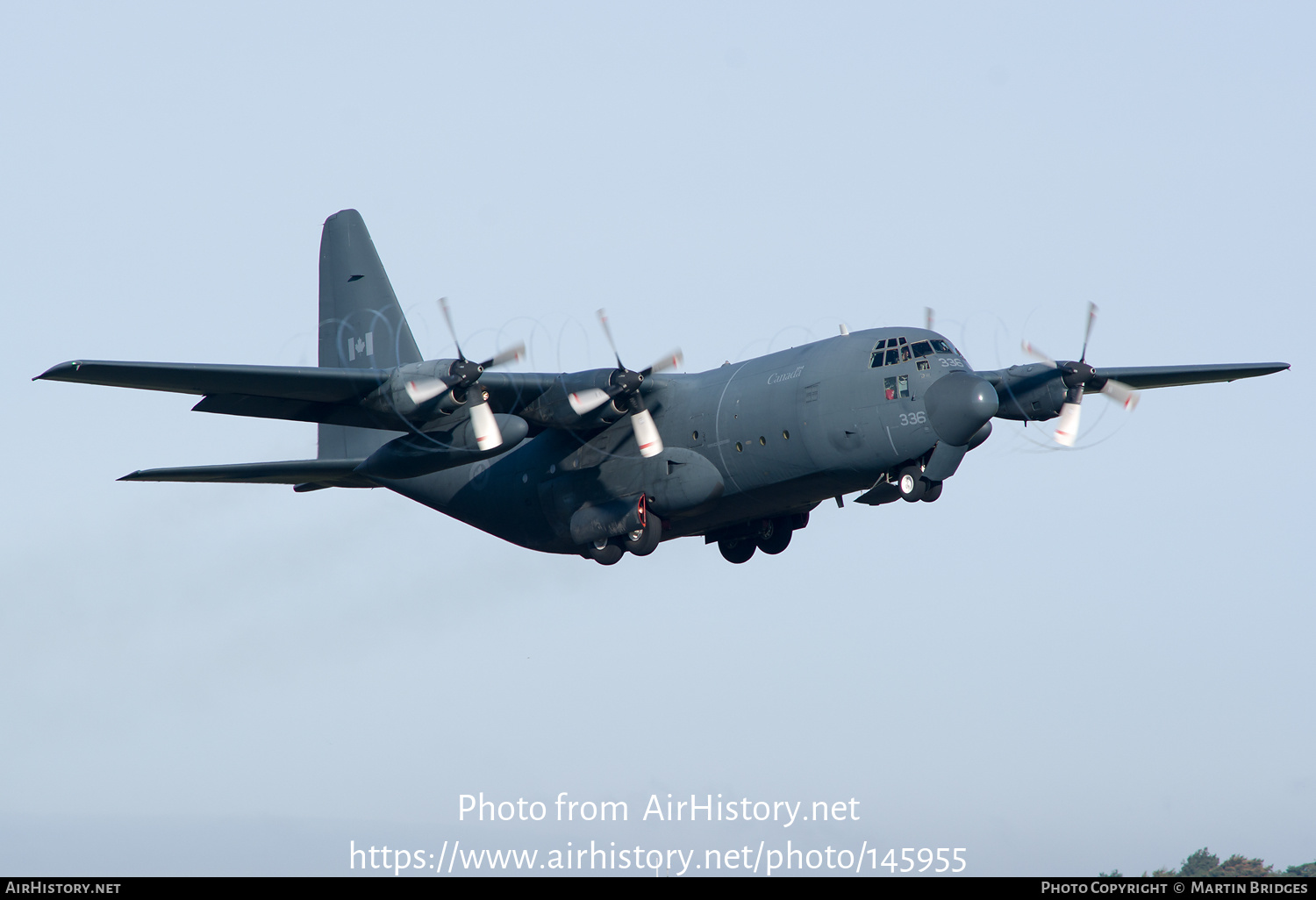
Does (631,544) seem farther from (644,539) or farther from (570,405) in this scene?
(570,405)

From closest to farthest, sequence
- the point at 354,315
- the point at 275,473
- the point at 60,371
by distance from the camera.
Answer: the point at 60,371
the point at 275,473
the point at 354,315

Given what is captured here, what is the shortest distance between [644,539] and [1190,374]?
41.4 ft

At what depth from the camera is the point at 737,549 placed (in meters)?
30.2

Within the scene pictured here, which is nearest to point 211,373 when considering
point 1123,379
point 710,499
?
point 710,499

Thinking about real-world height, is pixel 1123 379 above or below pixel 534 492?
above

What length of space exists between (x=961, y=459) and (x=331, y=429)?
1528 cm

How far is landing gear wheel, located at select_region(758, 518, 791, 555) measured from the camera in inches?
A: 1168

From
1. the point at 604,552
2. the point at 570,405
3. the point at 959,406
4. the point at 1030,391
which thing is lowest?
the point at 604,552

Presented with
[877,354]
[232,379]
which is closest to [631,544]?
[877,354]

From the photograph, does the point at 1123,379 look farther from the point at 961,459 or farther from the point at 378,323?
the point at 378,323

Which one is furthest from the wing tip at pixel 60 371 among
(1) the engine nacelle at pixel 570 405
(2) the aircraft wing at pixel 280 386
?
(1) the engine nacelle at pixel 570 405
